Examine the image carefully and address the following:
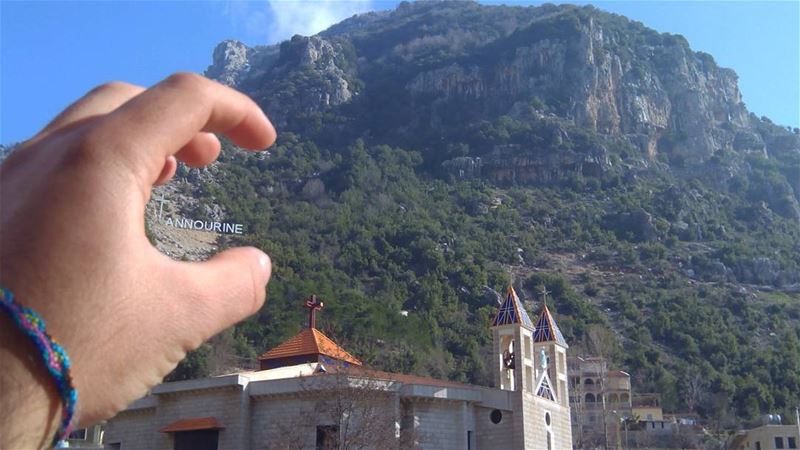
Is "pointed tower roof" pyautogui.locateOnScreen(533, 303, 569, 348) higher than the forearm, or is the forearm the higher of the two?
"pointed tower roof" pyautogui.locateOnScreen(533, 303, 569, 348)

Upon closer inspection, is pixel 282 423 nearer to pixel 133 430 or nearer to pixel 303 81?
pixel 133 430

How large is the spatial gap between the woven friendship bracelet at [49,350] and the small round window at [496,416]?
22.5 m

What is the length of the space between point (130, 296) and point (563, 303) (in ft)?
233

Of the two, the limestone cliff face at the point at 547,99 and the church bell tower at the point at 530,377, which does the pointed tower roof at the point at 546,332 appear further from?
the limestone cliff face at the point at 547,99

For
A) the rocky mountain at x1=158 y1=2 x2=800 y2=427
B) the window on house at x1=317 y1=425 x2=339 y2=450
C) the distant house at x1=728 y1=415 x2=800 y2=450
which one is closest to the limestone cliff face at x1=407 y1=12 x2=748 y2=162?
the rocky mountain at x1=158 y1=2 x2=800 y2=427

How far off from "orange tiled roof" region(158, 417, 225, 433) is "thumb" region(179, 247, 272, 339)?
21.4 meters

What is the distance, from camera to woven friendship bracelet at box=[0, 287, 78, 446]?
131 cm

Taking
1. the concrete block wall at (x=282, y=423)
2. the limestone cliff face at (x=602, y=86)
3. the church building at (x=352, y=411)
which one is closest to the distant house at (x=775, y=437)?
the church building at (x=352, y=411)

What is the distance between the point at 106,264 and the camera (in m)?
1.46

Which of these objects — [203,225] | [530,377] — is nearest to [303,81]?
[203,225]

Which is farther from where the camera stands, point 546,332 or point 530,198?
point 530,198

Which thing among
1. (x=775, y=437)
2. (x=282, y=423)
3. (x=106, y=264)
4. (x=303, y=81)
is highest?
(x=303, y=81)

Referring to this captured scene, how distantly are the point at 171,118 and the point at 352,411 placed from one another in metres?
19.7

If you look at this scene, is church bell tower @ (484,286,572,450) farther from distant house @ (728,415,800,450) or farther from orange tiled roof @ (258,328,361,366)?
distant house @ (728,415,800,450)
